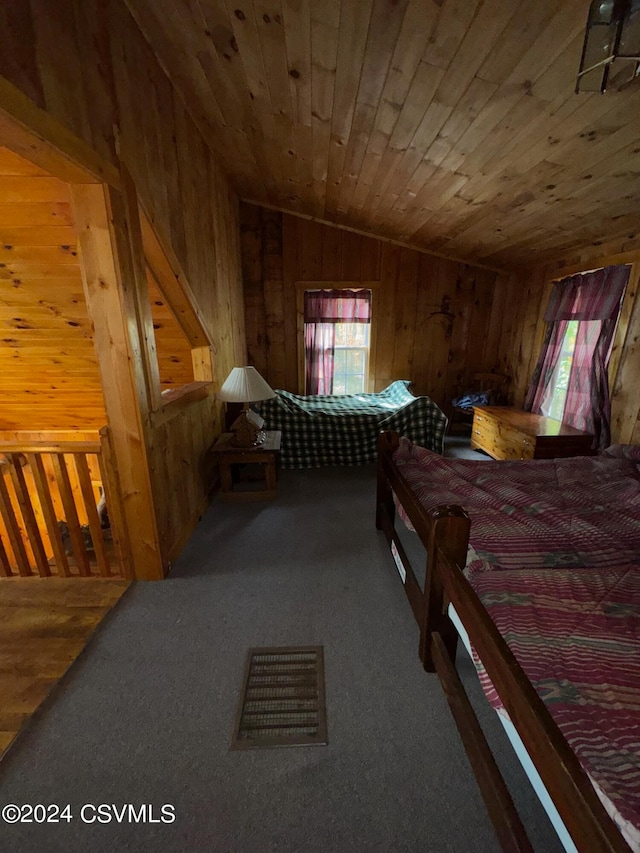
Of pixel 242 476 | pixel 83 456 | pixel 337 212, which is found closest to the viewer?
pixel 83 456

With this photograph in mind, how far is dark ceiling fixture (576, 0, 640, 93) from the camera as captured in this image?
1.00 metres

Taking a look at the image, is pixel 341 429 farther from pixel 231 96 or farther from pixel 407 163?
pixel 231 96

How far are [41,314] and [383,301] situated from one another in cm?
368

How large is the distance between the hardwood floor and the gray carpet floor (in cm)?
7

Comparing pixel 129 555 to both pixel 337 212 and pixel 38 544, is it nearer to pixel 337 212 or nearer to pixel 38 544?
pixel 38 544

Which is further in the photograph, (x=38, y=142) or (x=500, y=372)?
(x=500, y=372)

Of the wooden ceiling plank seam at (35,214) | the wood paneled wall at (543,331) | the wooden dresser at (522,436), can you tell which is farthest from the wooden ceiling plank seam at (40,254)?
the wood paneled wall at (543,331)

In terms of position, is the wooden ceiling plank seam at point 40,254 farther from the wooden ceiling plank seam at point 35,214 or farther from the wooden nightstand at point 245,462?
the wooden nightstand at point 245,462

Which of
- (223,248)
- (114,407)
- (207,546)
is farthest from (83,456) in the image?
(223,248)

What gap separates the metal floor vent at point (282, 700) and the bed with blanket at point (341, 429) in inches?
82.5

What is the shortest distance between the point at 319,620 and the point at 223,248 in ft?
11.0

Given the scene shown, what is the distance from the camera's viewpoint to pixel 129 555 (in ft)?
6.42

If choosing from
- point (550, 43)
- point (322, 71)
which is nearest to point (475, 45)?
point (550, 43)

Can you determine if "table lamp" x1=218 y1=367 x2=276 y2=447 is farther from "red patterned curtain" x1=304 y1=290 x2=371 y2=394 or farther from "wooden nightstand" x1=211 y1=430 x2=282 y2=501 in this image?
"red patterned curtain" x1=304 y1=290 x2=371 y2=394
